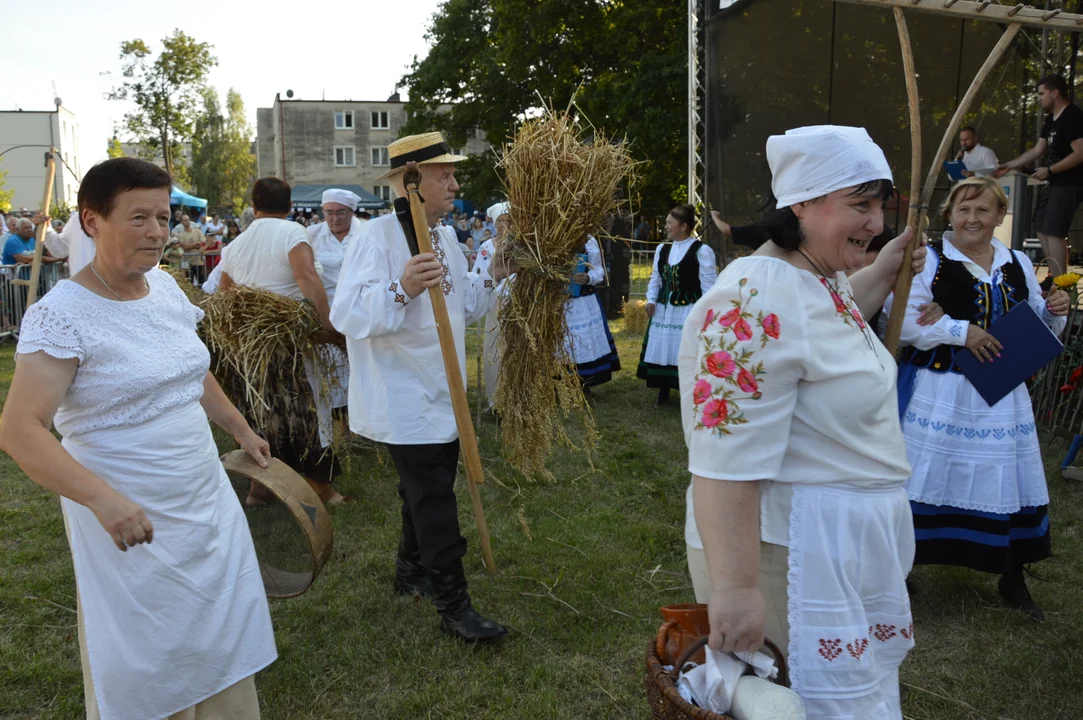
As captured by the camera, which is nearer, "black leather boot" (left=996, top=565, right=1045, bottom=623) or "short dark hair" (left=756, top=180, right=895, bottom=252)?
"short dark hair" (left=756, top=180, right=895, bottom=252)

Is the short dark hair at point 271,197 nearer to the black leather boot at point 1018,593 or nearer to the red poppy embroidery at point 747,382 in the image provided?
the red poppy embroidery at point 747,382

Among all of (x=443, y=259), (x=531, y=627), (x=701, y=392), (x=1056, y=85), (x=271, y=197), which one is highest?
(x=1056, y=85)

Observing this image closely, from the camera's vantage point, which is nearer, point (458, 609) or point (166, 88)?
point (458, 609)

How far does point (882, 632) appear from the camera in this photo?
1776mm

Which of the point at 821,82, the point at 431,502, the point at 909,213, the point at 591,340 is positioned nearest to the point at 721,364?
the point at 909,213

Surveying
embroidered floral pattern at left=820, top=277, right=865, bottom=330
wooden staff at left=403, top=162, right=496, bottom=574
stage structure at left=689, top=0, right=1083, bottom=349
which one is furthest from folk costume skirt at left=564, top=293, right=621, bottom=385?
embroidered floral pattern at left=820, top=277, right=865, bottom=330

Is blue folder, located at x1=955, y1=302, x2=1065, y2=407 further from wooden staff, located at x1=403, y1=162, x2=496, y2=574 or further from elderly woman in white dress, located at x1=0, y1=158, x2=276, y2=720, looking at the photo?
elderly woman in white dress, located at x1=0, y1=158, x2=276, y2=720

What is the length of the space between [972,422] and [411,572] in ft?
8.50

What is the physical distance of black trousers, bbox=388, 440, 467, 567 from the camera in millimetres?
3379

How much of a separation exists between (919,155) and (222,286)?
408 cm

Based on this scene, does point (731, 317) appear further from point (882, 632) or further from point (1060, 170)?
point (1060, 170)

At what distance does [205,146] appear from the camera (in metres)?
53.8

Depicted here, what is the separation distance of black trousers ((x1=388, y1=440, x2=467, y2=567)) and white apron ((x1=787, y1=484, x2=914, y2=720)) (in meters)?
1.91

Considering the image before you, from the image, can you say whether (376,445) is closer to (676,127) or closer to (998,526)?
(998,526)
